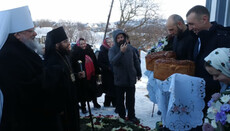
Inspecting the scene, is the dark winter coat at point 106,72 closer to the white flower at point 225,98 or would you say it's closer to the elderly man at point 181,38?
the elderly man at point 181,38

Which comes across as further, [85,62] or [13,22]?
[85,62]

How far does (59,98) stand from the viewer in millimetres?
2094

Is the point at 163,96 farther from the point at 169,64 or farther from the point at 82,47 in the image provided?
the point at 82,47

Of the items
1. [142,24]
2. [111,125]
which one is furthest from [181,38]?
[142,24]

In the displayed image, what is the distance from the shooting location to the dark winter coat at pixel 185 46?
7.47 ft

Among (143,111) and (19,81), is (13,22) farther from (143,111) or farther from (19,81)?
(143,111)

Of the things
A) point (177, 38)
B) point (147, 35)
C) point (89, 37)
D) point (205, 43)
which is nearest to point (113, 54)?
point (177, 38)

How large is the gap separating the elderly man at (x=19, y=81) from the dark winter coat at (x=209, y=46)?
1687 mm

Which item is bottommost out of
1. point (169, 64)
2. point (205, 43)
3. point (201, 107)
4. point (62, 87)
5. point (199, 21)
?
point (201, 107)

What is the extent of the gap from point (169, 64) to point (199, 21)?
600 mm

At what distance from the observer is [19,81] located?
1859 millimetres

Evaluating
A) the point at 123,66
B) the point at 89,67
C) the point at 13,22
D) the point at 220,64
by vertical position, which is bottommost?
the point at 89,67

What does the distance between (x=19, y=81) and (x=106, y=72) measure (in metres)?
3.73

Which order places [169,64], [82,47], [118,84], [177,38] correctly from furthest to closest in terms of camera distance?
[82,47] → [118,84] → [177,38] → [169,64]
